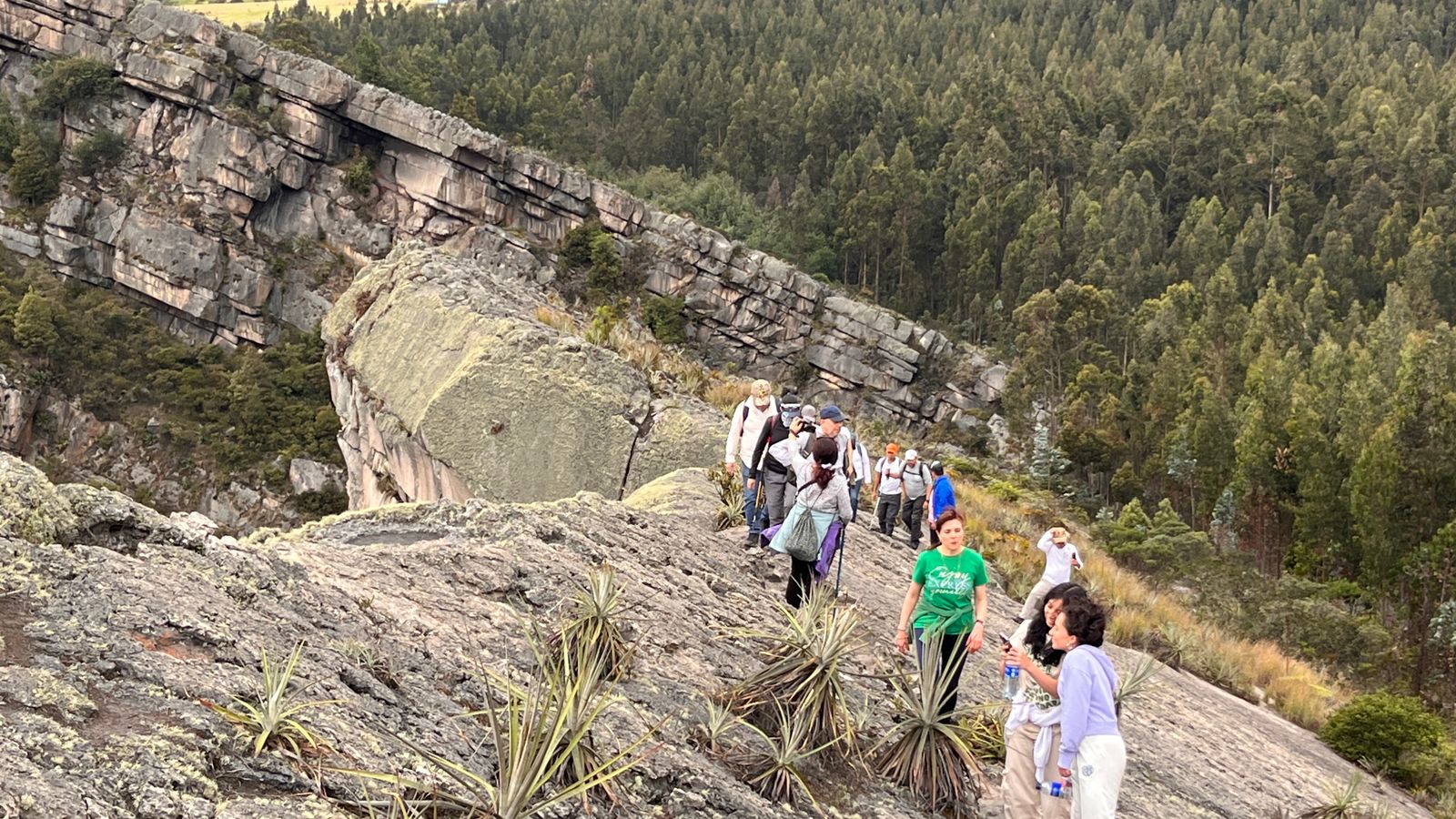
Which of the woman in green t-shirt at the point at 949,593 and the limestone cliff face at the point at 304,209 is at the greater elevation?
the woman in green t-shirt at the point at 949,593

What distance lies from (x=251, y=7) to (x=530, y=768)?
144 meters

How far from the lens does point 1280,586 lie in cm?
2673

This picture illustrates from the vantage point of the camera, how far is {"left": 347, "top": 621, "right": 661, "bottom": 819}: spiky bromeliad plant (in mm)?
4172

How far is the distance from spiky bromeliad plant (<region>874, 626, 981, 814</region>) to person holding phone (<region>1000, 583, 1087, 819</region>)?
0.55m

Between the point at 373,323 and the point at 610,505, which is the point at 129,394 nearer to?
the point at 373,323

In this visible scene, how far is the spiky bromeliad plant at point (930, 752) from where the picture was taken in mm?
6191

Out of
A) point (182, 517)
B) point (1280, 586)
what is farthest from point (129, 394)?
point (182, 517)

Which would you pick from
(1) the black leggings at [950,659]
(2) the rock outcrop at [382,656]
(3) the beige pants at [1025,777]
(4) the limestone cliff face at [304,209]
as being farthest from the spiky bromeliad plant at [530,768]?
(4) the limestone cliff face at [304,209]

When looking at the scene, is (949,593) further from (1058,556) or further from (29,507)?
(29,507)

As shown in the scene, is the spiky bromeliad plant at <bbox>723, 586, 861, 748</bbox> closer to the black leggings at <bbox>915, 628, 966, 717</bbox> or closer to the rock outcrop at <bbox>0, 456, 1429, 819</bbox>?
the rock outcrop at <bbox>0, 456, 1429, 819</bbox>

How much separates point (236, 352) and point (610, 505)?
5689 centimetres

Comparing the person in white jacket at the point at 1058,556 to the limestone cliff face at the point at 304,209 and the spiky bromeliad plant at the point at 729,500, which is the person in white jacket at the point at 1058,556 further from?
the limestone cliff face at the point at 304,209

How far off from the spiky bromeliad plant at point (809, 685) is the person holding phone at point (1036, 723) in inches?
34.9

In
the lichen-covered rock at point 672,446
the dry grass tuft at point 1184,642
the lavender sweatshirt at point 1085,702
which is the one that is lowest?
the dry grass tuft at point 1184,642
